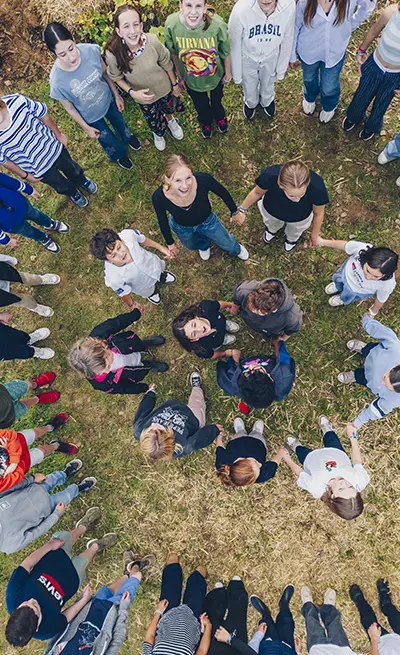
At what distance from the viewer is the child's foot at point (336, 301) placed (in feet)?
21.6

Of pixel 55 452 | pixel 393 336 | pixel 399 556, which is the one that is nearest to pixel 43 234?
pixel 55 452

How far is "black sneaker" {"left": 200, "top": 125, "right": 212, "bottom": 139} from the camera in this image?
23.6 ft

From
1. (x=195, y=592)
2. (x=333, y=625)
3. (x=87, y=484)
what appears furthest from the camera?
(x=87, y=484)

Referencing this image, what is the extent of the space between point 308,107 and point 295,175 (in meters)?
3.25

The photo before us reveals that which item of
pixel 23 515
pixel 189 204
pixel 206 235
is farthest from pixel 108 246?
pixel 23 515

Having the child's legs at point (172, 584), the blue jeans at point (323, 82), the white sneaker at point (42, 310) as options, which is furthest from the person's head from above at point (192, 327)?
the blue jeans at point (323, 82)

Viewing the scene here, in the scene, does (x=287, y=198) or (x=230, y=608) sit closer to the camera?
(x=287, y=198)

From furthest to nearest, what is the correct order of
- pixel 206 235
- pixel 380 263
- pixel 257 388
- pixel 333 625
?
pixel 206 235 → pixel 333 625 → pixel 257 388 → pixel 380 263

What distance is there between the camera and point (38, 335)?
7203mm

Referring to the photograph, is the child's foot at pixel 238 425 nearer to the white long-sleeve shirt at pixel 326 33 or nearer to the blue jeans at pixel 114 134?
the blue jeans at pixel 114 134

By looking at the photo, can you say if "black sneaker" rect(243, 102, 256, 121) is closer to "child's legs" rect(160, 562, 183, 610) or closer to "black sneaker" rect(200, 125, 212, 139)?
"black sneaker" rect(200, 125, 212, 139)

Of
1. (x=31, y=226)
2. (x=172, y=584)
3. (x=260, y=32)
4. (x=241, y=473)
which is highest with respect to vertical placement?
(x=260, y=32)

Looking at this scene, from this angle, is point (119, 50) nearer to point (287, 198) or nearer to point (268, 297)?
point (287, 198)

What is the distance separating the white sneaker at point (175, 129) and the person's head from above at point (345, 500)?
617 cm
